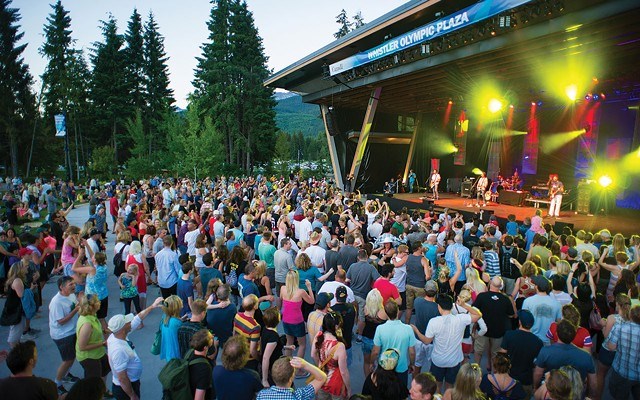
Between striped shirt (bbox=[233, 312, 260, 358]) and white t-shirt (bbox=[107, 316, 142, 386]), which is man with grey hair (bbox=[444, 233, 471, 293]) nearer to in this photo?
striped shirt (bbox=[233, 312, 260, 358])

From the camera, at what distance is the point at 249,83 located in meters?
35.5

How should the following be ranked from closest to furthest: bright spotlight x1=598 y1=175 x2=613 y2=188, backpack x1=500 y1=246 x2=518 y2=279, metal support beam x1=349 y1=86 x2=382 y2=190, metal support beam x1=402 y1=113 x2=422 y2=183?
backpack x1=500 y1=246 x2=518 y2=279
bright spotlight x1=598 y1=175 x2=613 y2=188
metal support beam x1=349 y1=86 x2=382 y2=190
metal support beam x1=402 y1=113 x2=422 y2=183

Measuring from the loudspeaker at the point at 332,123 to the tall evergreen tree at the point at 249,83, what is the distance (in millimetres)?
16187

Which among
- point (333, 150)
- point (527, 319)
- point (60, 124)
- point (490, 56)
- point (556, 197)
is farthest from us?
point (60, 124)

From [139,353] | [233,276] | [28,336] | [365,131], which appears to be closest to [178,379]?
[233,276]

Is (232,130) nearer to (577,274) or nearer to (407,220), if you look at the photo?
(407,220)

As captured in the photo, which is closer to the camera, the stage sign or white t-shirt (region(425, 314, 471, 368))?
white t-shirt (region(425, 314, 471, 368))

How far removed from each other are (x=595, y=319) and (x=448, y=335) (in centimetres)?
230

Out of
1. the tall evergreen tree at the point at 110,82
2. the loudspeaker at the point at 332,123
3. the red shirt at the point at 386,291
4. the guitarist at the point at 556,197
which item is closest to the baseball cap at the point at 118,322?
the red shirt at the point at 386,291

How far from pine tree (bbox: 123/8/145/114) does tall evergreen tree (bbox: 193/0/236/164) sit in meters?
8.52

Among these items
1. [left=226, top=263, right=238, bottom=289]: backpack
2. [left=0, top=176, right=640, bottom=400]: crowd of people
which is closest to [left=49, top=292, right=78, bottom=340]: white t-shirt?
[left=0, top=176, right=640, bottom=400]: crowd of people

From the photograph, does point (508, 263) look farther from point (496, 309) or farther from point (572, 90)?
point (572, 90)

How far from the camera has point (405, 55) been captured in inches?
494

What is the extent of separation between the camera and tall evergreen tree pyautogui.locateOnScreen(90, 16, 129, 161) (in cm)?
3800
